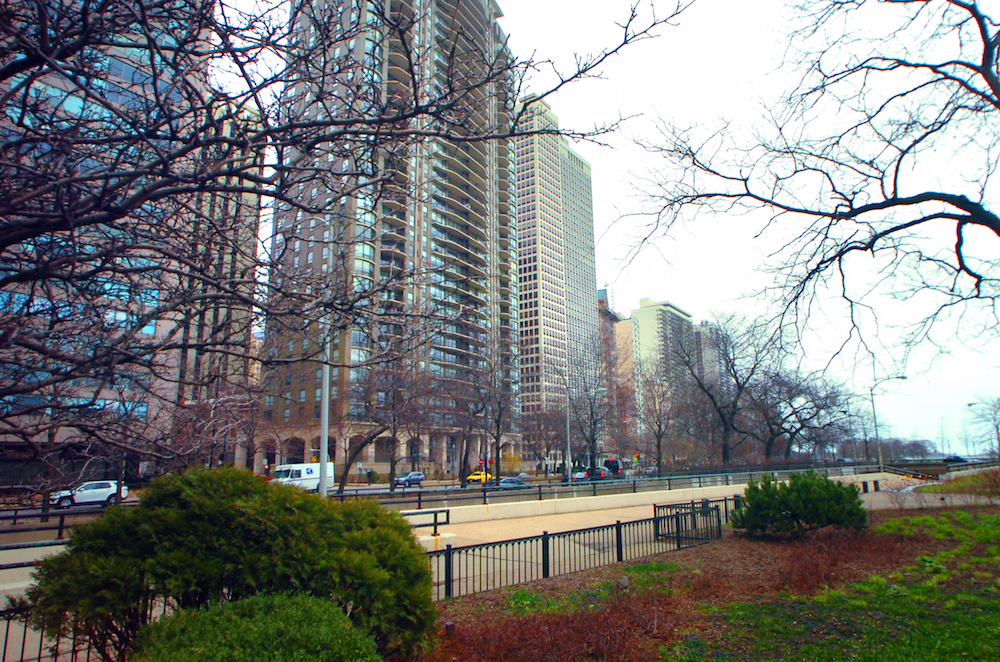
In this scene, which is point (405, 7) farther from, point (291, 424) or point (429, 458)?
point (429, 458)

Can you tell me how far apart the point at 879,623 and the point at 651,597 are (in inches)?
101

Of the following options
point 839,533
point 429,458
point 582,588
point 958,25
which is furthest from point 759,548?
point 429,458

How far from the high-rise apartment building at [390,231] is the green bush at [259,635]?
86.0 inches

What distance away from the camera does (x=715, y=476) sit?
1266 inches

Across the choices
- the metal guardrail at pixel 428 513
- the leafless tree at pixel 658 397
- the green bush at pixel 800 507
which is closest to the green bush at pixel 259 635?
the metal guardrail at pixel 428 513

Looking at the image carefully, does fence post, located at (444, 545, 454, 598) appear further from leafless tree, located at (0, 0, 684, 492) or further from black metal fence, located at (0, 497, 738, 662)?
leafless tree, located at (0, 0, 684, 492)

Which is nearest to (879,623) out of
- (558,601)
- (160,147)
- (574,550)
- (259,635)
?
(558,601)

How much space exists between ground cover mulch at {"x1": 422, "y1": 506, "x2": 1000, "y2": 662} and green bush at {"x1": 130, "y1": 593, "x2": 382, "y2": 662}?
5.52ft

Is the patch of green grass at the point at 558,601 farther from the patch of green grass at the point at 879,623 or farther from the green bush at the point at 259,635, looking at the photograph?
the green bush at the point at 259,635

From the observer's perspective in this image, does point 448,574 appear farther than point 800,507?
No

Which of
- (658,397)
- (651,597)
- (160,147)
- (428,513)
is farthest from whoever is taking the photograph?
(658,397)

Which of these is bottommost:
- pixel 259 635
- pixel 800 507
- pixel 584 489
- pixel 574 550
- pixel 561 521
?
pixel 561 521

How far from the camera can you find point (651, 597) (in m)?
7.94

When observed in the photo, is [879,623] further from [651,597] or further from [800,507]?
[800,507]
